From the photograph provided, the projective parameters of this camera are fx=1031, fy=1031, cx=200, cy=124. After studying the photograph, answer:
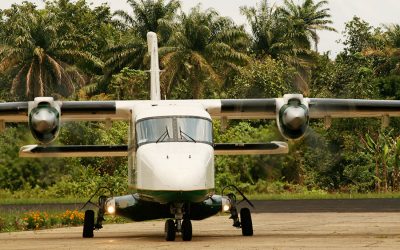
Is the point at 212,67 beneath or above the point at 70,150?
above

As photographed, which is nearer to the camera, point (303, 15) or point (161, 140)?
point (161, 140)

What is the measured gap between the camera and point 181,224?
18.9m

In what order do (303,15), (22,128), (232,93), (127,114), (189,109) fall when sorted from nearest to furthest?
(189,109)
(127,114)
(22,128)
(232,93)
(303,15)

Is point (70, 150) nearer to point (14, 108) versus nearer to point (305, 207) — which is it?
point (14, 108)

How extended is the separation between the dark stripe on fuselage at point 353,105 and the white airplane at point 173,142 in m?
0.02

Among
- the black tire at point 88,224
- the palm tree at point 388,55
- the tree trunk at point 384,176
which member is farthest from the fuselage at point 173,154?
the palm tree at point 388,55

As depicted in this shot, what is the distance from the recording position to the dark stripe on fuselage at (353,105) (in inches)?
865

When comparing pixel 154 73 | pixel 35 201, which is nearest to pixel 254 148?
pixel 154 73

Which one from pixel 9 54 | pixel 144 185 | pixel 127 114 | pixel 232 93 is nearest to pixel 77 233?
pixel 127 114

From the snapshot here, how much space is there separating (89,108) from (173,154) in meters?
3.92

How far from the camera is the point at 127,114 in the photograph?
21.8 m

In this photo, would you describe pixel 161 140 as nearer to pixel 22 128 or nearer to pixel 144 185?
pixel 144 185

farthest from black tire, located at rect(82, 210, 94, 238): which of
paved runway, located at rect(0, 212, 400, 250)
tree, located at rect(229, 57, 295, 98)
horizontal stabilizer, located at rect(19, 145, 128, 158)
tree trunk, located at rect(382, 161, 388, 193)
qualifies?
tree, located at rect(229, 57, 295, 98)

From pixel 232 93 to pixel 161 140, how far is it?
38.8 m
